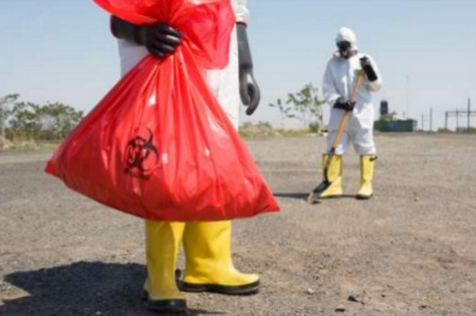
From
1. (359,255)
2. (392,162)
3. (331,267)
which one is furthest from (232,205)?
(392,162)

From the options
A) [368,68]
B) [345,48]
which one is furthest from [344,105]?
[345,48]

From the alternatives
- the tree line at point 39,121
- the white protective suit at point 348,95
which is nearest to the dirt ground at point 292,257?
the white protective suit at point 348,95

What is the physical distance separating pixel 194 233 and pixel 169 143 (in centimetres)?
79

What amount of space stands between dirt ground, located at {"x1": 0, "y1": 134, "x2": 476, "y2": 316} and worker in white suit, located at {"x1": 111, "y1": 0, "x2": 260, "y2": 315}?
0.10 meters

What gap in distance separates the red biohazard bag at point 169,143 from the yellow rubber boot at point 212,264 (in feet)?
1.81

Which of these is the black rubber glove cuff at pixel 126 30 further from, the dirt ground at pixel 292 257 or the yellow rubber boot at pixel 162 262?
the dirt ground at pixel 292 257

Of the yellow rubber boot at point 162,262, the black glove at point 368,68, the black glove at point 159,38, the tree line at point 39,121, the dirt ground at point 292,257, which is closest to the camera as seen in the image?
the black glove at point 159,38

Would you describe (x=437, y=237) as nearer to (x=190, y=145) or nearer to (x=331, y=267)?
(x=331, y=267)

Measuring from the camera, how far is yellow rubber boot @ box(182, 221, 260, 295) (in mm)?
3221

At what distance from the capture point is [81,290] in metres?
3.34

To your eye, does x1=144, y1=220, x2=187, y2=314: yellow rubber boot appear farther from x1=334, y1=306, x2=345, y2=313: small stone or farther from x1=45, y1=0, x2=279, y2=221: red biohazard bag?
x1=334, y1=306, x2=345, y2=313: small stone

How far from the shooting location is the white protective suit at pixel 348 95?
7.00 m

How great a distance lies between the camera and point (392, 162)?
37.9ft

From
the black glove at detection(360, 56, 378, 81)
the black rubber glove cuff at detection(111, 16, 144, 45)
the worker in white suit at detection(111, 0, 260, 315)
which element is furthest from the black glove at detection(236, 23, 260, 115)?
the black glove at detection(360, 56, 378, 81)
